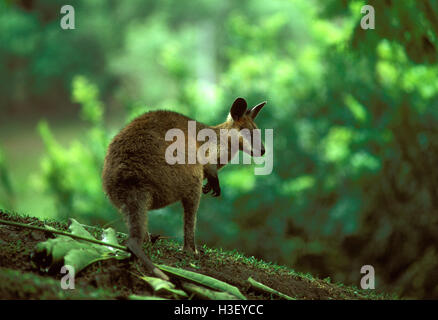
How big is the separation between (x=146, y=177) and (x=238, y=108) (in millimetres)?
1796

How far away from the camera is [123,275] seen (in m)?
3.78

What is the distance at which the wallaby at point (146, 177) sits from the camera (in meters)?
4.07

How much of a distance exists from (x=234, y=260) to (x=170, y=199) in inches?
32.7

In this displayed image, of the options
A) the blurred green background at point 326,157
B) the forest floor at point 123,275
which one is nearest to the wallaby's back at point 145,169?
the forest floor at point 123,275

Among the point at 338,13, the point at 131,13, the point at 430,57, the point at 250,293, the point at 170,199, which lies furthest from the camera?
the point at 131,13

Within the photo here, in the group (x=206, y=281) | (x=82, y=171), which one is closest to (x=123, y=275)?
(x=206, y=281)

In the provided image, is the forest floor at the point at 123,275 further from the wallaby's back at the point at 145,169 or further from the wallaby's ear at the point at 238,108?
the wallaby's ear at the point at 238,108

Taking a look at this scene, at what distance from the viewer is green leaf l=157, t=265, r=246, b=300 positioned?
372cm

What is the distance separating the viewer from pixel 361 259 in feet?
33.7

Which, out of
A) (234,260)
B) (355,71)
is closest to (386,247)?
(355,71)
